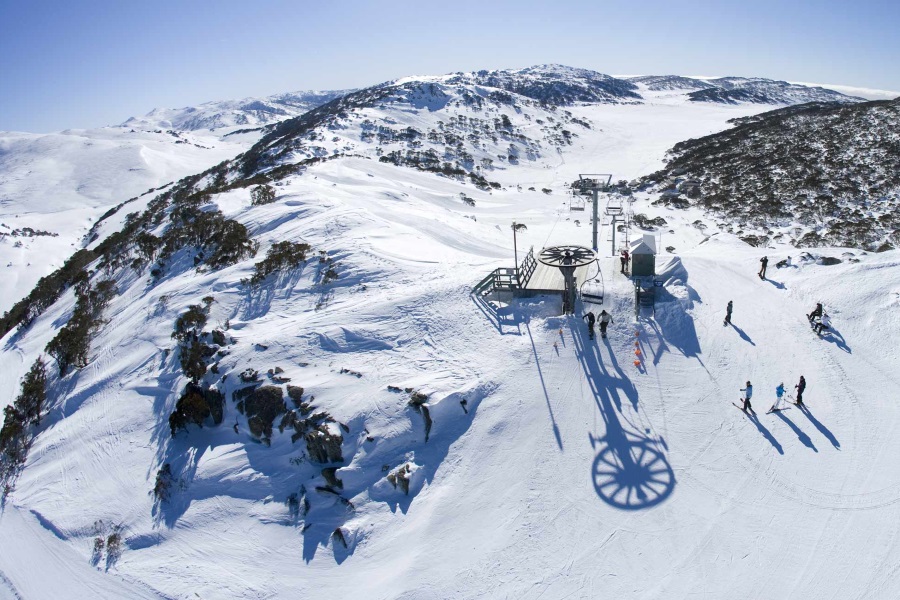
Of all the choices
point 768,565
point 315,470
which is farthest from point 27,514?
point 768,565

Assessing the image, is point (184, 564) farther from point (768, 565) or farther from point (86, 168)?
point (86, 168)

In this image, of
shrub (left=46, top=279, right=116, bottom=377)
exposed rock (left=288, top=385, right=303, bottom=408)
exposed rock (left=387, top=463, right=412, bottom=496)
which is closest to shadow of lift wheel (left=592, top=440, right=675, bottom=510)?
exposed rock (left=387, top=463, right=412, bottom=496)

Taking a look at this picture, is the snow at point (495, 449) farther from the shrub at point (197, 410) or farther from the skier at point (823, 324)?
the skier at point (823, 324)

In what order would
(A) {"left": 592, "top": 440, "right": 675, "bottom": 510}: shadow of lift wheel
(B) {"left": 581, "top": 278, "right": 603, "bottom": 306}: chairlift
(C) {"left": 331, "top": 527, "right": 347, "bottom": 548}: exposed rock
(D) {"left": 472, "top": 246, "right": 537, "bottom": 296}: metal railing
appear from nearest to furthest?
(A) {"left": 592, "top": 440, "right": 675, "bottom": 510}: shadow of lift wheel → (C) {"left": 331, "top": 527, "right": 347, "bottom": 548}: exposed rock → (B) {"left": 581, "top": 278, "right": 603, "bottom": 306}: chairlift → (D) {"left": 472, "top": 246, "right": 537, "bottom": 296}: metal railing

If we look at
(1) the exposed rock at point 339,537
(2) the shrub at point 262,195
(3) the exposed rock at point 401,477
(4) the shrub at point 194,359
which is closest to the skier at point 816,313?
(3) the exposed rock at point 401,477

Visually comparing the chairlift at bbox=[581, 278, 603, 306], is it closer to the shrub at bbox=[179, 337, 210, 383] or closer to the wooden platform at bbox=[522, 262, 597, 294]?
the wooden platform at bbox=[522, 262, 597, 294]

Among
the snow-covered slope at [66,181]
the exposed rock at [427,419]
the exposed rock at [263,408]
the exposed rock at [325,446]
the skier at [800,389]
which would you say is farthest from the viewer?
the snow-covered slope at [66,181]
